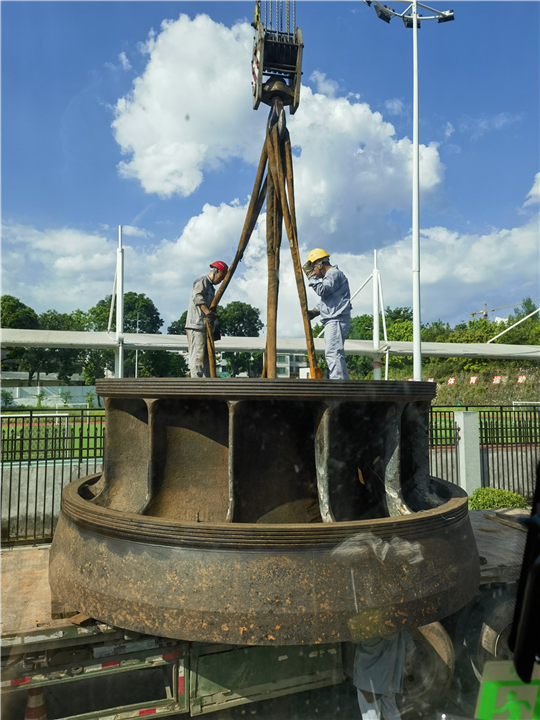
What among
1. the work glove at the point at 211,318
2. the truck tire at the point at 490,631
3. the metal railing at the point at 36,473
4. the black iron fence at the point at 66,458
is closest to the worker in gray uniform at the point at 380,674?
the truck tire at the point at 490,631

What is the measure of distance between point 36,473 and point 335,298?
5.44 meters

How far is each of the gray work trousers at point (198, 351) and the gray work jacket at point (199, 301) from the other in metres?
0.08

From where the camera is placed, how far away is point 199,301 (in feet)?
16.8

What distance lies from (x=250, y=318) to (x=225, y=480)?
2570 millimetres

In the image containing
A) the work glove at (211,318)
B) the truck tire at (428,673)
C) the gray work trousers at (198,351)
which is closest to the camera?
the truck tire at (428,673)

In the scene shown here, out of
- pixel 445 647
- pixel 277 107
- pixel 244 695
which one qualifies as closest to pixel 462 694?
pixel 445 647

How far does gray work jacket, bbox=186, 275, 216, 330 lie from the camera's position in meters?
5.14

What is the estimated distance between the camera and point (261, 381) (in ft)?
9.23

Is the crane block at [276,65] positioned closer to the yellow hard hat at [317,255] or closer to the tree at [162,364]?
the yellow hard hat at [317,255]

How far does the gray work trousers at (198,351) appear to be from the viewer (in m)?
5.27

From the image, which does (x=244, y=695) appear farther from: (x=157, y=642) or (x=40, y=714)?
(x=40, y=714)

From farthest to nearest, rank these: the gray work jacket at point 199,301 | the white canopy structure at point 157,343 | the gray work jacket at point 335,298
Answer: the white canopy structure at point 157,343 < the gray work jacket at point 199,301 < the gray work jacket at point 335,298

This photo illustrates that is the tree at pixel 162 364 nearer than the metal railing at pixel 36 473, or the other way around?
the tree at pixel 162 364

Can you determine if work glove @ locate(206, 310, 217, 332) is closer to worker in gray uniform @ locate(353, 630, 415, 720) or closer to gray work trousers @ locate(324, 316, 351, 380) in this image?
gray work trousers @ locate(324, 316, 351, 380)
